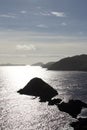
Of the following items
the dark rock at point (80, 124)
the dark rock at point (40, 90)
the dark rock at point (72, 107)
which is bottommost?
the dark rock at point (80, 124)

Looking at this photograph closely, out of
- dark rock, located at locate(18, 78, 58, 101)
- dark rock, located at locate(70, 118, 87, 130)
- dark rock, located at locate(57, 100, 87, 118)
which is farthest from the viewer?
dark rock, located at locate(18, 78, 58, 101)

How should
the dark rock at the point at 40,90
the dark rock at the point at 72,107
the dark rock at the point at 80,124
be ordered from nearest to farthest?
1. the dark rock at the point at 80,124
2. the dark rock at the point at 72,107
3. the dark rock at the point at 40,90

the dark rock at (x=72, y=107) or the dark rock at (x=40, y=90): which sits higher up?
the dark rock at (x=40, y=90)

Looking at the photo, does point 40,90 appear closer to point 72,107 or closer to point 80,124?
point 72,107

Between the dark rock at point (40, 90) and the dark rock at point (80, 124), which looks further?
the dark rock at point (40, 90)

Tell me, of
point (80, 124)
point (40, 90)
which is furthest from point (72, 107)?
point (40, 90)

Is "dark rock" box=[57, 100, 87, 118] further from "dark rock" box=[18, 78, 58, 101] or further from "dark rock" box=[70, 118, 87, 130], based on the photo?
"dark rock" box=[18, 78, 58, 101]

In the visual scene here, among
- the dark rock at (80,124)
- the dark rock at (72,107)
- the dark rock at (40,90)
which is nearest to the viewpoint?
the dark rock at (80,124)

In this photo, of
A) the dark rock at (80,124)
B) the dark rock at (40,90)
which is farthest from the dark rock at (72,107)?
the dark rock at (40,90)

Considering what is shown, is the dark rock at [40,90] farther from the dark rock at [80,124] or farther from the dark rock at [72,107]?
the dark rock at [80,124]

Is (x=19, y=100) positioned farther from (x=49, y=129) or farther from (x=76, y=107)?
(x=49, y=129)

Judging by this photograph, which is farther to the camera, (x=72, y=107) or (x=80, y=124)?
(x=72, y=107)

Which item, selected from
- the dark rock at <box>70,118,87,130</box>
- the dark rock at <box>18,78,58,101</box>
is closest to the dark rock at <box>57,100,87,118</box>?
the dark rock at <box>70,118,87,130</box>
